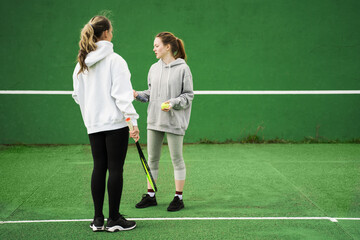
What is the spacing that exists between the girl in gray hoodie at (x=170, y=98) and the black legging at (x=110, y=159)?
0.57 meters

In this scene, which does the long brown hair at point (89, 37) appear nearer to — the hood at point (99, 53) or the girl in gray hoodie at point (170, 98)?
the hood at point (99, 53)

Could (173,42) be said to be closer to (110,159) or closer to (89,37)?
(89,37)

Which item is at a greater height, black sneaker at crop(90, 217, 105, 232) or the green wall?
the green wall

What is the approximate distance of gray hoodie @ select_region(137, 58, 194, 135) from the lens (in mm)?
3531

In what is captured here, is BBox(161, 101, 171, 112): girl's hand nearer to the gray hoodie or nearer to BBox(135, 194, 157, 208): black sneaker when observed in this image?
the gray hoodie

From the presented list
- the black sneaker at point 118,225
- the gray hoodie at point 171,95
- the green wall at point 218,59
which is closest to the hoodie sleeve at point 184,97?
the gray hoodie at point 171,95

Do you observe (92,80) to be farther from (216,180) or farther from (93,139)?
(216,180)

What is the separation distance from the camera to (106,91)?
2953 mm

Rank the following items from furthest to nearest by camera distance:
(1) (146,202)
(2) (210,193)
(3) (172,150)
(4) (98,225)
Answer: (2) (210,193) → (1) (146,202) → (3) (172,150) → (4) (98,225)

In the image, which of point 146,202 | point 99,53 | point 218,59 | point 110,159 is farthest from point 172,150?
point 218,59

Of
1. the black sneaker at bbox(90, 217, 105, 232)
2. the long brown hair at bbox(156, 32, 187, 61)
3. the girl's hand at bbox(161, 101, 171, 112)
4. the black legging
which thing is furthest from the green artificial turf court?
the long brown hair at bbox(156, 32, 187, 61)

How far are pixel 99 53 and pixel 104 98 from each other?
1.04ft

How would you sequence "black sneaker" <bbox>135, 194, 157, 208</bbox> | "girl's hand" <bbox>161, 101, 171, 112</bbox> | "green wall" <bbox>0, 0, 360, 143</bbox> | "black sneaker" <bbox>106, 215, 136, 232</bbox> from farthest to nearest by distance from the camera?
1. "green wall" <bbox>0, 0, 360, 143</bbox>
2. "black sneaker" <bbox>135, 194, 157, 208</bbox>
3. "girl's hand" <bbox>161, 101, 171, 112</bbox>
4. "black sneaker" <bbox>106, 215, 136, 232</bbox>

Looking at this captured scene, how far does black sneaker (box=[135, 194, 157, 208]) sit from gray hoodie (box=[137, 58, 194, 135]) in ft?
2.21
